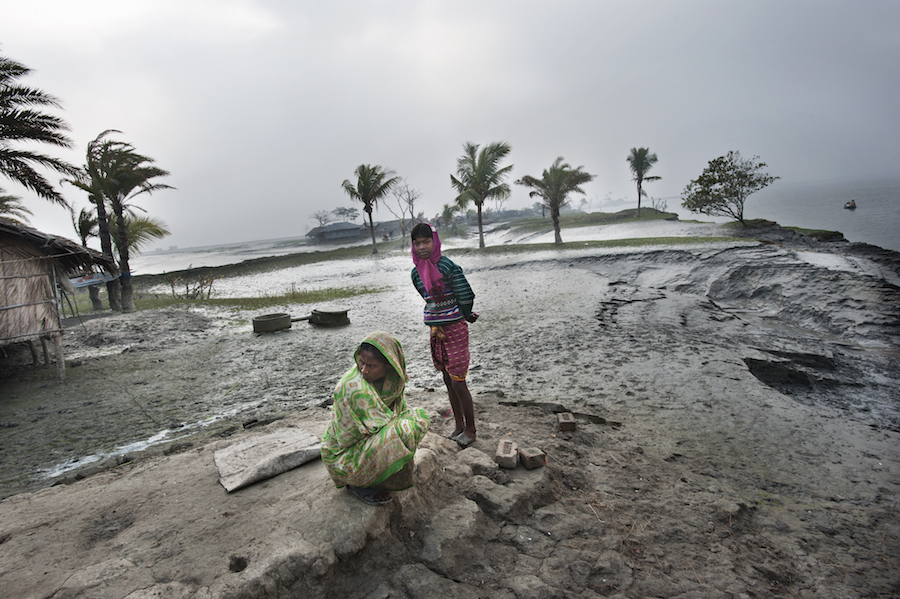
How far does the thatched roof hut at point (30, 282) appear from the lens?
7.04 m

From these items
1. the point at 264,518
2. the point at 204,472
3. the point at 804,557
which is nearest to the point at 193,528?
the point at 264,518

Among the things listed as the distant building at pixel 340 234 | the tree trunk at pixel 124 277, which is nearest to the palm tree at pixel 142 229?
the tree trunk at pixel 124 277

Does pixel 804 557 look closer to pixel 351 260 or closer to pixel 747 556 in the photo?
pixel 747 556

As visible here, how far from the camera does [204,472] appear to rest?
10.9ft

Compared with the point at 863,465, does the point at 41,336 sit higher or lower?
higher

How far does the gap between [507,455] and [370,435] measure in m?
1.31

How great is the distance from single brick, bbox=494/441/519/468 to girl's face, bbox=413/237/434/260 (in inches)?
69.1

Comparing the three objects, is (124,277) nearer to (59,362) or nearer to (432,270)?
(59,362)

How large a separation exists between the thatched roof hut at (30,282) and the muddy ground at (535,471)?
0.82 meters

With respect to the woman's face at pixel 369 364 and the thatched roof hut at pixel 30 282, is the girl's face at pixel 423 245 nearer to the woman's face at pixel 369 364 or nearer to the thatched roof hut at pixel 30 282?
the woman's face at pixel 369 364

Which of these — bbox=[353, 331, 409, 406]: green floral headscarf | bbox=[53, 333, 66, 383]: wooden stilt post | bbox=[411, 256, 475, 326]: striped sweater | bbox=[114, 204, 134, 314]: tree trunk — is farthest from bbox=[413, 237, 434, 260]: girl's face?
bbox=[114, 204, 134, 314]: tree trunk

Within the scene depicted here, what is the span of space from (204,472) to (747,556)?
3.89 metres

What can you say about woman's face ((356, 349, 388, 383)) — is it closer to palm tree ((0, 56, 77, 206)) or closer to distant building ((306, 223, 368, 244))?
palm tree ((0, 56, 77, 206))

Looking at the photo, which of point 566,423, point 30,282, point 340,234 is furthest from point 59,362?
point 340,234
